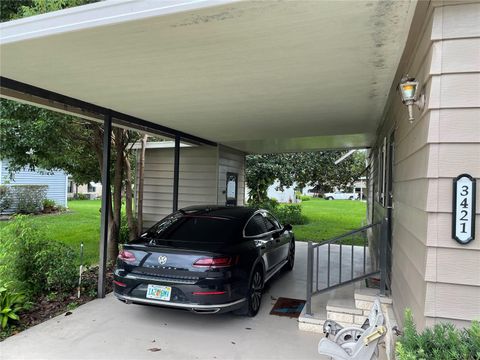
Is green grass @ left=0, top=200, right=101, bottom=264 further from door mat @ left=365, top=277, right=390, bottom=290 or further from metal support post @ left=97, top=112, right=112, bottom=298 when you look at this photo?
door mat @ left=365, top=277, right=390, bottom=290

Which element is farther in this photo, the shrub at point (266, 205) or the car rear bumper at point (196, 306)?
the shrub at point (266, 205)

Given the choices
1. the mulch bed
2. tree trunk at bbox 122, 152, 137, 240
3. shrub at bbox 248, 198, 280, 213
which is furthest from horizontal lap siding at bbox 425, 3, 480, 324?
shrub at bbox 248, 198, 280, 213

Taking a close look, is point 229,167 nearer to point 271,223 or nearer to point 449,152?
point 271,223

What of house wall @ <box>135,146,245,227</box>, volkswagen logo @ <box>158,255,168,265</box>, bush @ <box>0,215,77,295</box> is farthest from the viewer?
house wall @ <box>135,146,245,227</box>

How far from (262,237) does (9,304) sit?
3.06 metres

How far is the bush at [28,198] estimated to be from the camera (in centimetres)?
1582

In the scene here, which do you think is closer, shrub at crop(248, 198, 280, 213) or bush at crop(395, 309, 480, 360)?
bush at crop(395, 309, 480, 360)

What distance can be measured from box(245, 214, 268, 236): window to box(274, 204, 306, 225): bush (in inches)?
333

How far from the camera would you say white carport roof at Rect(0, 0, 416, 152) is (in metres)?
2.30

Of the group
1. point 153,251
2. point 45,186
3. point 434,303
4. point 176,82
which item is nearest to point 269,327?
point 153,251

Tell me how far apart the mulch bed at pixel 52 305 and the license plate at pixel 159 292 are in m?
1.34

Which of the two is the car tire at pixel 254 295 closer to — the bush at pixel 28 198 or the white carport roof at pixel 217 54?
the white carport roof at pixel 217 54

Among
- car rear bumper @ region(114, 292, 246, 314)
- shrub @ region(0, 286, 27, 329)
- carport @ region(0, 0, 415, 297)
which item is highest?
carport @ region(0, 0, 415, 297)

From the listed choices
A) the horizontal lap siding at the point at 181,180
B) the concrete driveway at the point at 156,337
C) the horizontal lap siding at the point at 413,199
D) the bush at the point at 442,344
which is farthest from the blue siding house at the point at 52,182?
the bush at the point at 442,344
